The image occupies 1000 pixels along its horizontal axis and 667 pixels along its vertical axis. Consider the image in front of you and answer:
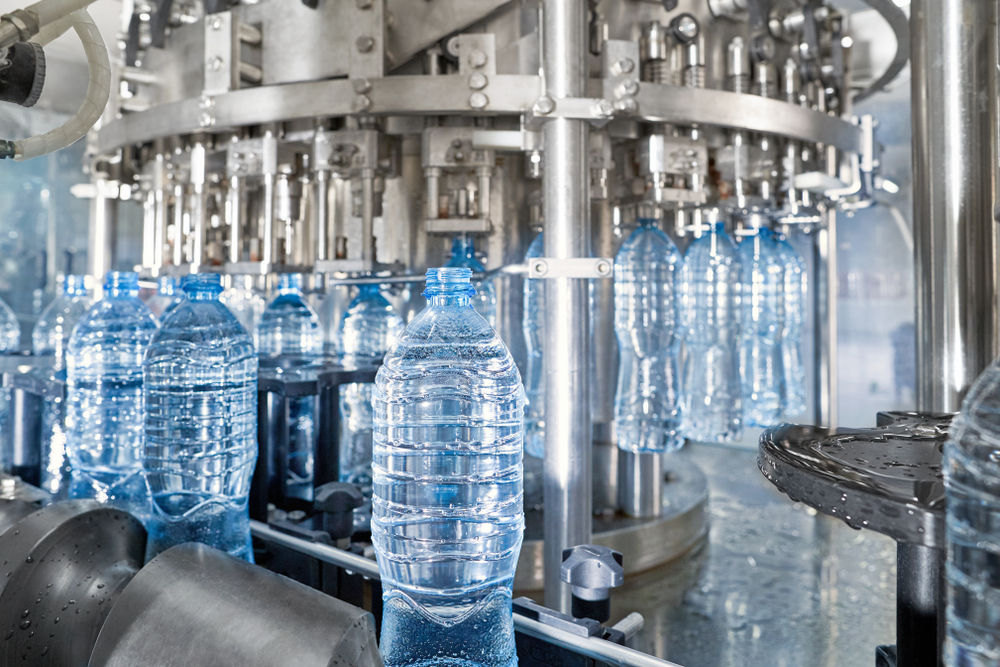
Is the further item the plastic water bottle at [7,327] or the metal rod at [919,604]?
the plastic water bottle at [7,327]

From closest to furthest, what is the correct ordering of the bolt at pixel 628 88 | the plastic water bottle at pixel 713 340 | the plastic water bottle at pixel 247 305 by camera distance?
the bolt at pixel 628 88, the plastic water bottle at pixel 713 340, the plastic water bottle at pixel 247 305

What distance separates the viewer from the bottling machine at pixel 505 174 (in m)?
1.23

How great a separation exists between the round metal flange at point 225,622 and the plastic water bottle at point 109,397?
0.74m

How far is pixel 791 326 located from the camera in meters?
2.94

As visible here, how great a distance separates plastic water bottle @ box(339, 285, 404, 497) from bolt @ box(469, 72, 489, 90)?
684 millimetres

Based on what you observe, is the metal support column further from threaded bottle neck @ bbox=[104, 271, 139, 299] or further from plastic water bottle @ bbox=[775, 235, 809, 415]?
threaded bottle neck @ bbox=[104, 271, 139, 299]

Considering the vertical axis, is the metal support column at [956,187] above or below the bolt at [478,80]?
below

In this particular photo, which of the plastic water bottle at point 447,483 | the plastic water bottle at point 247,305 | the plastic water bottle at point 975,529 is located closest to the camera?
the plastic water bottle at point 975,529

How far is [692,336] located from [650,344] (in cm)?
26

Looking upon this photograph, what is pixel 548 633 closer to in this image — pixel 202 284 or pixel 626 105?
pixel 202 284

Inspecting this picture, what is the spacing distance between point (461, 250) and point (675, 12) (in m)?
0.81

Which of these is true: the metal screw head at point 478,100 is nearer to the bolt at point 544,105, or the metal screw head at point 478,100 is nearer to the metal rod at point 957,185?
the bolt at point 544,105

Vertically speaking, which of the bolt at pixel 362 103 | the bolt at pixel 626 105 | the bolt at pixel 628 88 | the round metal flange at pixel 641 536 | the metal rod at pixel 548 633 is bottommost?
the round metal flange at pixel 641 536

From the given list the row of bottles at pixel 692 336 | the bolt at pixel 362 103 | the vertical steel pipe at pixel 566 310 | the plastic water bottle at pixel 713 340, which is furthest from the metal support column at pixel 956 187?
the bolt at pixel 362 103
